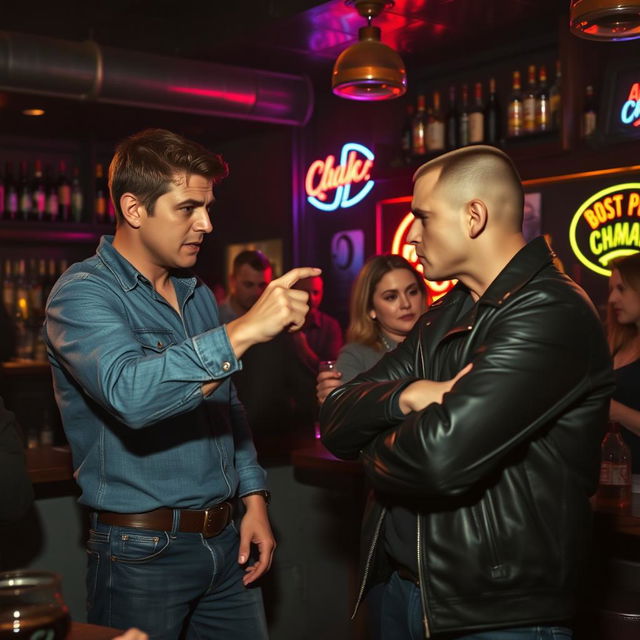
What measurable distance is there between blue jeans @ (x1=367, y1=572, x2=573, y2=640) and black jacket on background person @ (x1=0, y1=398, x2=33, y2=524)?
0.92 metres

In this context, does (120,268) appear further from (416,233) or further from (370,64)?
(370,64)

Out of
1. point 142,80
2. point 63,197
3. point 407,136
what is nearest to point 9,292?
point 63,197

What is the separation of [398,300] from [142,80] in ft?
7.97

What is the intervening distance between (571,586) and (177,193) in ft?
4.27

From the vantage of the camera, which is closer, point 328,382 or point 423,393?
point 423,393

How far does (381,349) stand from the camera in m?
4.18

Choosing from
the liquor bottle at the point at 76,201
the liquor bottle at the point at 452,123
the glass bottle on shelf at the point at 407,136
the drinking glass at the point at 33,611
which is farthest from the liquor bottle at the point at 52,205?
the drinking glass at the point at 33,611

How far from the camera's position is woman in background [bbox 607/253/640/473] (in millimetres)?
4012

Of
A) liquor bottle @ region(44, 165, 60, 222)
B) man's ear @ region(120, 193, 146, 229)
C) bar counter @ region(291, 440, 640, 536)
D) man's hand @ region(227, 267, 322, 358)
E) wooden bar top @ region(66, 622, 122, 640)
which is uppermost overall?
liquor bottle @ region(44, 165, 60, 222)

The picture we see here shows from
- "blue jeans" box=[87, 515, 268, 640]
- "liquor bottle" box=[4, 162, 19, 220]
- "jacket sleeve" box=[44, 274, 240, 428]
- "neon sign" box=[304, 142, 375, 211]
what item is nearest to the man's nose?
"jacket sleeve" box=[44, 274, 240, 428]

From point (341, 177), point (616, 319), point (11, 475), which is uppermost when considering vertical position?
point (341, 177)

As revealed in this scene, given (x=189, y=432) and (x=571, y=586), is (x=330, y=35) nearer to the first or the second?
(x=189, y=432)

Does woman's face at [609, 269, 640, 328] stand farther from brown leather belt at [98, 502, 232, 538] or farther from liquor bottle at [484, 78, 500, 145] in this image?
brown leather belt at [98, 502, 232, 538]

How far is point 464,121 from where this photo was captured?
231 inches
